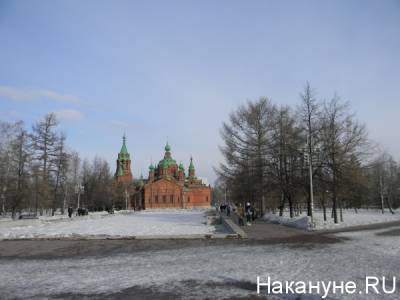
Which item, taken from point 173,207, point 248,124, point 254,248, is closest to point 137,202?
point 173,207

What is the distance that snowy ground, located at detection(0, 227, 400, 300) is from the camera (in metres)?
8.02

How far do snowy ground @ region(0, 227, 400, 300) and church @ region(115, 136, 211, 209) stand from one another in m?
83.5

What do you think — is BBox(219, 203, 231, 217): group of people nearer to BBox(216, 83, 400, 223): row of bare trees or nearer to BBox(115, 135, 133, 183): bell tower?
BBox(216, 83, 400, 223): row of bare trees

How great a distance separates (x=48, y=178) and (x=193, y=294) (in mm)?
39824

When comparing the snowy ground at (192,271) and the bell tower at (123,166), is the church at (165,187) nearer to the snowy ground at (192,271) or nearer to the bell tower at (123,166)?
the bell tower at (123,166)

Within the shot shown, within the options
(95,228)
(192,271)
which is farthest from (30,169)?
(192,271)

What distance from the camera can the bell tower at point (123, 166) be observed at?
103 metres

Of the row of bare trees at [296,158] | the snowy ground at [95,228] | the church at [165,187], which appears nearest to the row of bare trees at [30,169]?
the snowy ground at [95,228]

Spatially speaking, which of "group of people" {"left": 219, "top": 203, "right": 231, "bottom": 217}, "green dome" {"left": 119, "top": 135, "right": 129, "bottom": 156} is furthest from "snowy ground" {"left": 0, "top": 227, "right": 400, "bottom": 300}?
"green dome" {"left": 119, "top": 135, "right": 129, "bottom": 156}

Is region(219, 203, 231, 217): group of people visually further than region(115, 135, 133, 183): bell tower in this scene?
No

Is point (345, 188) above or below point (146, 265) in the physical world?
above

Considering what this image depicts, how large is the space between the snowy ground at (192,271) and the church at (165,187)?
83.5 m

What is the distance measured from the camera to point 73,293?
8039mm

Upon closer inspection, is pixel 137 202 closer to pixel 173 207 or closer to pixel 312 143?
pixel 173 207
